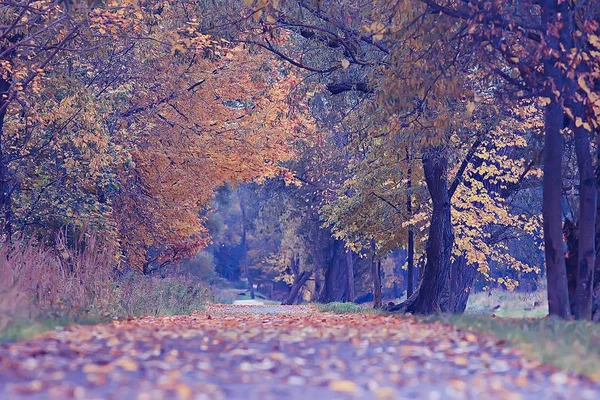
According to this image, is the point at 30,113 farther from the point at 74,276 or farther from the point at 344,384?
the point at 344,384

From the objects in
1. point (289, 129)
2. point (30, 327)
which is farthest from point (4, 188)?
point (30, 327)

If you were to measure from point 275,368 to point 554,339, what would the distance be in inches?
137

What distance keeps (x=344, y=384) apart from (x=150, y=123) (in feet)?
65.4

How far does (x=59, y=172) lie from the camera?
70.5 ft

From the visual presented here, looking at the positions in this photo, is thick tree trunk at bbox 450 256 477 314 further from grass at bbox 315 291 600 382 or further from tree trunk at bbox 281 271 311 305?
tree trunk at bbox 281 271 311 305

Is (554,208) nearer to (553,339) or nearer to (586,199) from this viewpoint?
(586,199)

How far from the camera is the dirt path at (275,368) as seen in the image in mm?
6422

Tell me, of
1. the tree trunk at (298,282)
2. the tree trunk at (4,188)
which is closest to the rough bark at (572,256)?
the tree trunk at (4,188)

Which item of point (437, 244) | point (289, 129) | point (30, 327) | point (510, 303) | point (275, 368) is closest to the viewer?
point (275, 368)

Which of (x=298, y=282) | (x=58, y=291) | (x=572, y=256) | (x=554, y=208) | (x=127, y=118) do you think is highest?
(x=127, y=118)

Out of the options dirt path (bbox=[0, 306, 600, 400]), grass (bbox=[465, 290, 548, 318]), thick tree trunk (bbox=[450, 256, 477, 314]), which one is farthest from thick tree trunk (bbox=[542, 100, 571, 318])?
grass (bbox=[465, 290, 548, 318])

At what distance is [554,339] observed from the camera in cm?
948

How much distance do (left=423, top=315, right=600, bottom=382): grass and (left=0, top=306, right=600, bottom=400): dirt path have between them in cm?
17

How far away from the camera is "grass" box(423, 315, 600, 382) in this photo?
756cm
